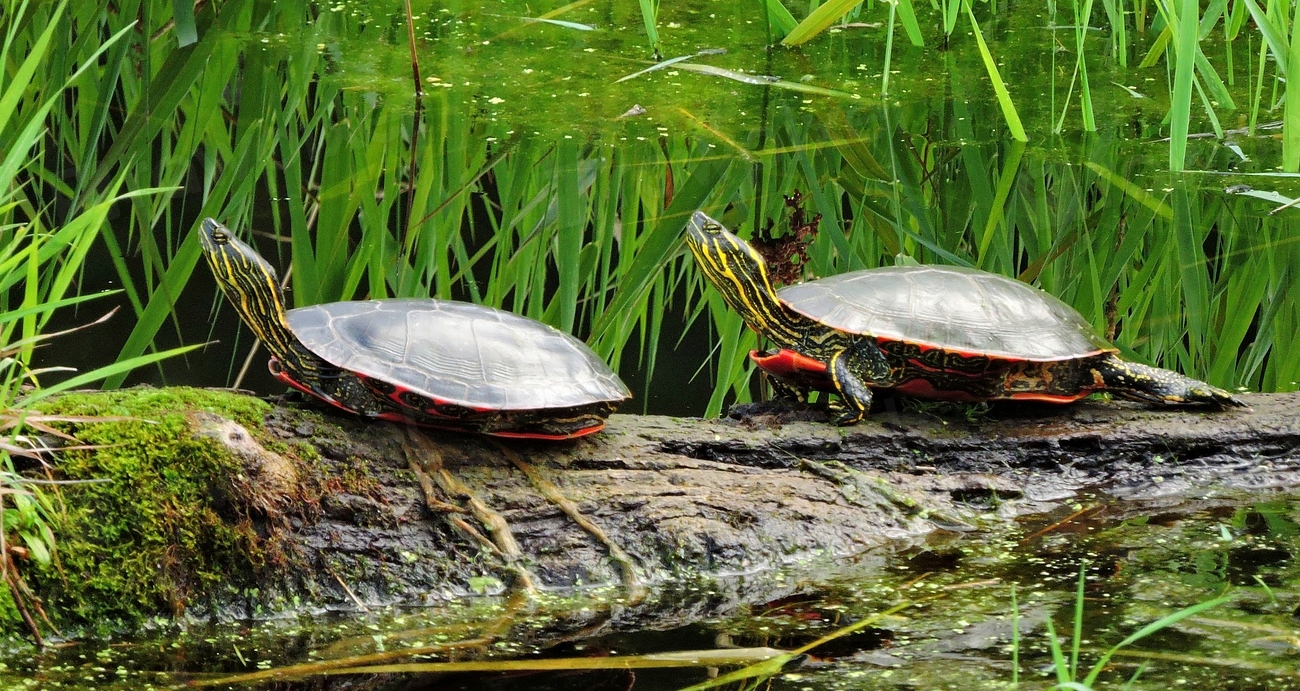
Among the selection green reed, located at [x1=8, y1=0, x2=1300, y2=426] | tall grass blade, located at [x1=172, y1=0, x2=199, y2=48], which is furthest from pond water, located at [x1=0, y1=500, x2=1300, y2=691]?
tall grass blade, located at [x1=172, y1=0, x2=199, y2=48]

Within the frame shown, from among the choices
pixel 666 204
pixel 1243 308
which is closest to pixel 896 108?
pixel 666 204

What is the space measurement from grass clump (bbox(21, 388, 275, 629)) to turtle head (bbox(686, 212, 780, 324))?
1435 mm

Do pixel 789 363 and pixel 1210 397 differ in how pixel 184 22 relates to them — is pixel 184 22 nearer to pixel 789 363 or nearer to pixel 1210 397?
pixel 789 363

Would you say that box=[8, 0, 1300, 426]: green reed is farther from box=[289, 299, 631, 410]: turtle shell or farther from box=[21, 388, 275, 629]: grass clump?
box=[21, 388, 275, 629]: grass clump

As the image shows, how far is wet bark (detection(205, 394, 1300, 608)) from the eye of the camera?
2.39m

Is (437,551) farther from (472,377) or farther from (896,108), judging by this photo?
(896,108)

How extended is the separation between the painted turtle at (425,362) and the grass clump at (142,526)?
35 centimetres

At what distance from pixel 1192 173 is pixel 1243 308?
5.23 feet

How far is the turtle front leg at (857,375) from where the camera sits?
2961mm

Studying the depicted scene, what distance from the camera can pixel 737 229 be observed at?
4648mm

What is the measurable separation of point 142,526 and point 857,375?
1675 mm

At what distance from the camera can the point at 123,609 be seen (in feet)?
7.05

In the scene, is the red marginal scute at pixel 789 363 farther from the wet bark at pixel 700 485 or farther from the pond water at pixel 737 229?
the pond water at pixel 737 229

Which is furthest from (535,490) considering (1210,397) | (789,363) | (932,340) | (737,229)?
(737,229)
